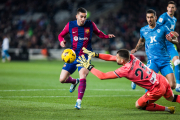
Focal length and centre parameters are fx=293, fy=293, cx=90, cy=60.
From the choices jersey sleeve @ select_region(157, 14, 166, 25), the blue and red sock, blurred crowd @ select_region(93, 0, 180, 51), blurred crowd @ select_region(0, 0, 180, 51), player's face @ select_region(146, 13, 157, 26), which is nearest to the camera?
the blue and red sock

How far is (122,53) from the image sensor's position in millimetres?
5859

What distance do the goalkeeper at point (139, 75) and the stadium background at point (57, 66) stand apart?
278 mm

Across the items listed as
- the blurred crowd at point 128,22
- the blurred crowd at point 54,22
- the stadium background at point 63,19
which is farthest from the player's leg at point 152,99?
the stadium background at point 63,19

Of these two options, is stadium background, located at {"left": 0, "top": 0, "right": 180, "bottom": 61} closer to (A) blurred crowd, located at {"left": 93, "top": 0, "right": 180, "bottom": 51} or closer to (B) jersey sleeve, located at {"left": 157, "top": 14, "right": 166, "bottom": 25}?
(A) blurred crowd, located at {"left": 93, "top": 0, "right": 180, "bottom": 51}

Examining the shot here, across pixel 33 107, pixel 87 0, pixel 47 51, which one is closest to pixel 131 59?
pixel 33 107

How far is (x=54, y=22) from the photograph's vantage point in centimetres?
3347

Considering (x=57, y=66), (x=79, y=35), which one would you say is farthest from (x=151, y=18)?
(x=57, y=66)

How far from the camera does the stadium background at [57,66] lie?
20.9 feet

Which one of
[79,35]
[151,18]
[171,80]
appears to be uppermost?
[151,18]

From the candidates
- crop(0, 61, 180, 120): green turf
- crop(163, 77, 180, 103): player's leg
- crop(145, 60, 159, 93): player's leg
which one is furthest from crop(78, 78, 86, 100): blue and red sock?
crop(145, 60, 159, 93): player's leg

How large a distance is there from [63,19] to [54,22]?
7.32ft

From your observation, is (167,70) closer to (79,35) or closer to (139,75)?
(139,75)

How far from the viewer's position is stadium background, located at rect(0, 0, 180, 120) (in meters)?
6.37

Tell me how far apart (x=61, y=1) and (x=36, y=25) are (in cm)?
568
